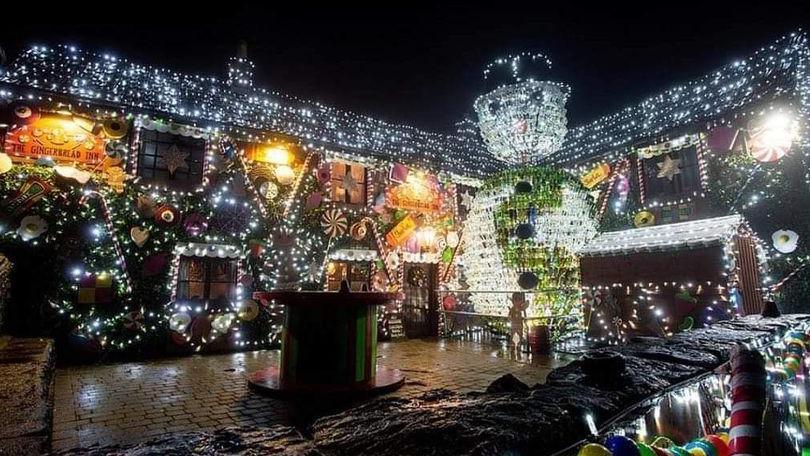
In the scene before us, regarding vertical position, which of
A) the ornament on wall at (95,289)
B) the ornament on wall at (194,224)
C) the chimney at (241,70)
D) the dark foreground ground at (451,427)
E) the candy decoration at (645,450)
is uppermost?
the chimney at (241,70)

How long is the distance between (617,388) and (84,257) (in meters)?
10.2

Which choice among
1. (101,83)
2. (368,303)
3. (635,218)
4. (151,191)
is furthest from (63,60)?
(635,218)

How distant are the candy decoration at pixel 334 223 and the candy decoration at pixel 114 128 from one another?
5.03 meters

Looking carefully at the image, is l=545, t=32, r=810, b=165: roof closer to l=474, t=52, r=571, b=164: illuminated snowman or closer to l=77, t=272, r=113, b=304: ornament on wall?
l=474, t=52, r=571, b=164: illuminated snowman

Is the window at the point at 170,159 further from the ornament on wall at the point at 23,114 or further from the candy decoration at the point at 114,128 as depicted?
the ornament on wall at the point at 23,114

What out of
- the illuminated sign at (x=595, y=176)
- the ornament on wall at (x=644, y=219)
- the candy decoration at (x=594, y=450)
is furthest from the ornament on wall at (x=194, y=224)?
the ornament on wall at (x=644, y=219)

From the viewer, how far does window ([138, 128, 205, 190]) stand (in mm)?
9727

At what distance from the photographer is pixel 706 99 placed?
11.1 metres

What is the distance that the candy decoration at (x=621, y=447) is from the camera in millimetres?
1708

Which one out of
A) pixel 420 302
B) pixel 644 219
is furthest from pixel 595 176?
pixel 420 302

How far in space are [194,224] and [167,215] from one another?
23.3 inches

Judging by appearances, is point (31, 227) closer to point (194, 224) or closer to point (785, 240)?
point (194, 224)

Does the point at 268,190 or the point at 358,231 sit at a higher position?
the point at 268,190

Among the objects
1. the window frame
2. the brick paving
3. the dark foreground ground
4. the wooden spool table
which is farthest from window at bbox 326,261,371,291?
the dark foreground ground
